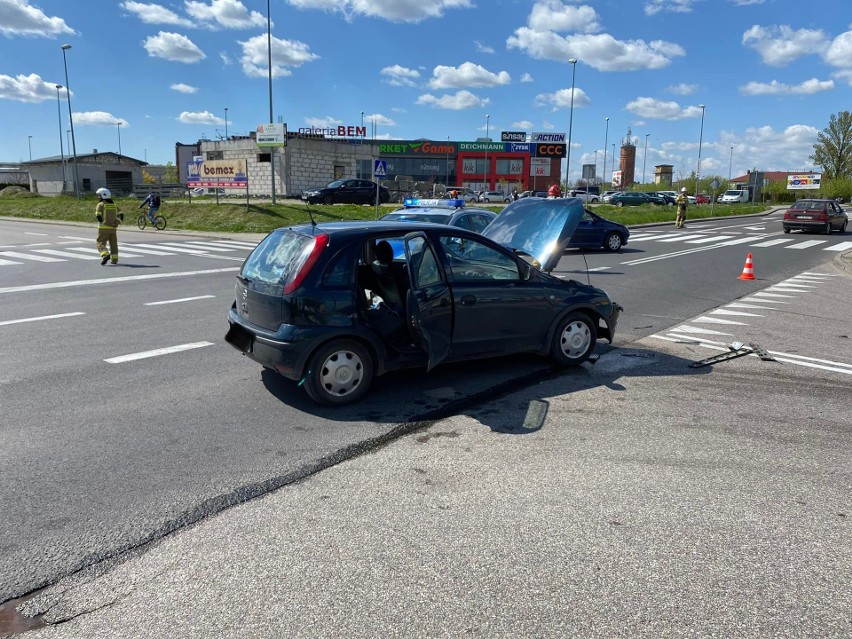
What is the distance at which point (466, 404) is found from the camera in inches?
222

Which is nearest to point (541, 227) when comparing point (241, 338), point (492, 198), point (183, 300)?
point (241, 338)

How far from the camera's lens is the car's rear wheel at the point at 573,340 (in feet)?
21.8

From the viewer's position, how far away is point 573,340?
22.2ft

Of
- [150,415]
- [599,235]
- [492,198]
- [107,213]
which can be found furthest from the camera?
[492,198]

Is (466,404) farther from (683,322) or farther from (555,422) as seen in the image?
(683,322)

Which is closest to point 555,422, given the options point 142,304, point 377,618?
point 377,618

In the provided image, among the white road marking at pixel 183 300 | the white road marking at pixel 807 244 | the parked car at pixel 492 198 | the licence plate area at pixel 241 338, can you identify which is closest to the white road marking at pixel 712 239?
the white road marking at pixel 807 244

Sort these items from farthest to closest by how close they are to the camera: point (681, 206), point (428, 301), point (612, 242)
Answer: point (681, 206), point (612, 242), point (428, 301)

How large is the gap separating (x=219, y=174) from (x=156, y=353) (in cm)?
3071

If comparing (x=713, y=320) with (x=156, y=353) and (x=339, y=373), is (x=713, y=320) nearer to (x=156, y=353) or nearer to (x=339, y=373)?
(x=339, y=373)

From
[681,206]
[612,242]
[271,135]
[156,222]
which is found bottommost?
[612,242]

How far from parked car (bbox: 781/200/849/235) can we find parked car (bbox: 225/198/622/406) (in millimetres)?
28859

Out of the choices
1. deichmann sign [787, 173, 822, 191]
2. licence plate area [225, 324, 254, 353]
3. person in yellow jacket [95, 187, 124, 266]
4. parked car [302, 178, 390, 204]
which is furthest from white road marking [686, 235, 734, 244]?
deichmann sign [787, 173, 822, 191]

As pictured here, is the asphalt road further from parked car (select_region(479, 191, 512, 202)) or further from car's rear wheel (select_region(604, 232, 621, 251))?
parked car (select_region(479, 191, 512, 202))
